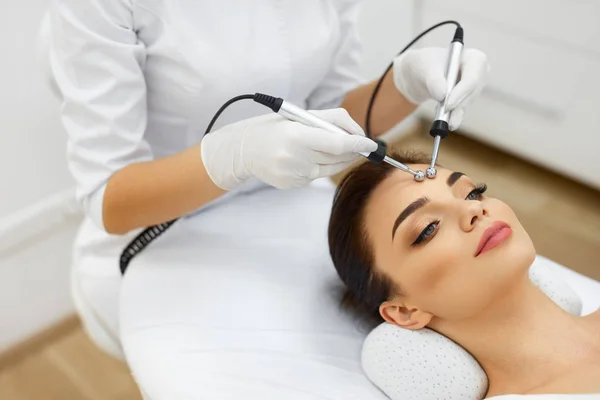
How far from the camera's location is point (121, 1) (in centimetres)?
93

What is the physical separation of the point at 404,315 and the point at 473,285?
0.12 m

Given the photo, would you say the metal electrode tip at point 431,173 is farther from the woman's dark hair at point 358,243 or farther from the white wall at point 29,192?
the white wall at point 29,192

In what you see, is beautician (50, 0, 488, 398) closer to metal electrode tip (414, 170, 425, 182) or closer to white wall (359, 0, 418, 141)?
metal electrode tip (414, 170, 425, 182)

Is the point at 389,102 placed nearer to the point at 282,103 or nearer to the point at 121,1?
the point at 282,103

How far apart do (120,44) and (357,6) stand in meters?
0.51

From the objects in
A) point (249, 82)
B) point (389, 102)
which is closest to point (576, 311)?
point (389, 102)

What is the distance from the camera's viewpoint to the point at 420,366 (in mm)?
887

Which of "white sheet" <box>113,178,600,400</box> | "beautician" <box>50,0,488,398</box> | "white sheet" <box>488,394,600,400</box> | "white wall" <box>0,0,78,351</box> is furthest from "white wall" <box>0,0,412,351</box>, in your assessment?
"white sheet" <box>488,394,600,400</box>

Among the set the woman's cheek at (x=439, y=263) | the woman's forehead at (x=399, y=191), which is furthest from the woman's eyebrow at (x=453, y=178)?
the woman's cheek at (x=439, y=263)

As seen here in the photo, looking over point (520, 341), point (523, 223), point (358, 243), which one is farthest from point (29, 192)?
point (523, 223)

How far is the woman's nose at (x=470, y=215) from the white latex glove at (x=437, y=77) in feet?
0.49

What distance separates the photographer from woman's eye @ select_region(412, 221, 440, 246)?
0.90 metres

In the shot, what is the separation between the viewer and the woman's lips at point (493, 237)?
88 cm

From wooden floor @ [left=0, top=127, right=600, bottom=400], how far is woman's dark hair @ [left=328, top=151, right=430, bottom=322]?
0.84 meters
